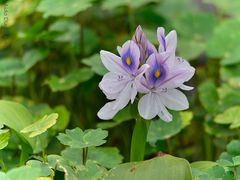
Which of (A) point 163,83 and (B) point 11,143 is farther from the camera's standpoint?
(B) point 11,143

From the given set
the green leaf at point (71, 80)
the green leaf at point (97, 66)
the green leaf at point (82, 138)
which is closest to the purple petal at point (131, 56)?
the green leaf at point (82, 138)

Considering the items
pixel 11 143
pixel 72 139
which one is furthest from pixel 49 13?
pixel 72 139

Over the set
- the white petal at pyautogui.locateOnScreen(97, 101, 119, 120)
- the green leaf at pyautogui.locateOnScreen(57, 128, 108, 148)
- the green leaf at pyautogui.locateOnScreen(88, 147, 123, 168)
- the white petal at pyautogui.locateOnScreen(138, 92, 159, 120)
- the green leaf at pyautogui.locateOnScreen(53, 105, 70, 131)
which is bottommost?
the green leaf at pyautogui.locateOnScreen(53, 105, 70, 131)

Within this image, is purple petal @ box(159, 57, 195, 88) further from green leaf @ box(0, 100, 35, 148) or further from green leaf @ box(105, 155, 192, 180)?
green leaf @ box(0, 100, 35, 148)

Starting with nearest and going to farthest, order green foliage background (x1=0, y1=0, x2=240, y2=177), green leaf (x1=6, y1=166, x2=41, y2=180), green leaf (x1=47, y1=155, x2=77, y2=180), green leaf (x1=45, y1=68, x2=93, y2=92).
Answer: green leaf (x1=6, y1=166, x2=41, y2=180)
green leaf (x1=47, y1=155, x2=77, y2=180)
green foliage background (x1=0, y1=0, x2=240, y2=177)
green leaf (x1=45, y1=68, x2=93, y2=92)

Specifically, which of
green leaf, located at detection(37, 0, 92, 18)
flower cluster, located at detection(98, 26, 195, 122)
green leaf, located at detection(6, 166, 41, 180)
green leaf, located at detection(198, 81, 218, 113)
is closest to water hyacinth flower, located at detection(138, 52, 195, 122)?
flower cluster, located at detection(98, 26, 195, 122)

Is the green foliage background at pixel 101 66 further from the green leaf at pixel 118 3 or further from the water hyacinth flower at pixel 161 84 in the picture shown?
the water hyacinth flower at pixel 161 84

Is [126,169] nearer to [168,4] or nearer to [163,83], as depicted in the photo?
[163,83]
